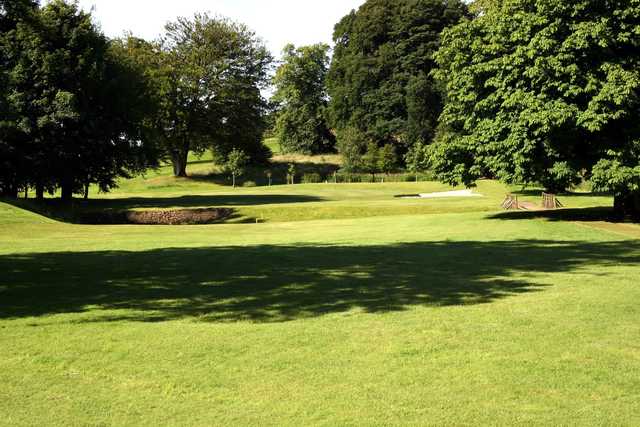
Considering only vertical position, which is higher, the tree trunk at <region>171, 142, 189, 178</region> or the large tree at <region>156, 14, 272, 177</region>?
the large tree at <region>156, 14, 272, 177</region>

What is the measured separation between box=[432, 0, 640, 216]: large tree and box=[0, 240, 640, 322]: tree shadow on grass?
602 centimetres

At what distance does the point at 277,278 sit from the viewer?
45.2ft

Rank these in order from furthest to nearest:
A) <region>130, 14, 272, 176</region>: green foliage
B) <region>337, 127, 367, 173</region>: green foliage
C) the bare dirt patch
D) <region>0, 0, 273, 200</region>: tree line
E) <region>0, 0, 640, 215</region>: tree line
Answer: <region>337, 127, 367, 173</region>: green foliage < <region>130, 14, 272, 176</region>: green foliage < <region>0, 0, 273, 200</region>: tree line < the bare dirt patch < <region>0, 0, 640, 215</region>: tree line

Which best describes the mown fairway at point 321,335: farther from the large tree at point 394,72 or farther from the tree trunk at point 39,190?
the large tree at point 394,72

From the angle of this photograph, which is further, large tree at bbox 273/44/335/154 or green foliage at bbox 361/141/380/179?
large tree at bbox 273/44/335/154

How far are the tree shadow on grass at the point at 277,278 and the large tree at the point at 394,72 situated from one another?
216ft

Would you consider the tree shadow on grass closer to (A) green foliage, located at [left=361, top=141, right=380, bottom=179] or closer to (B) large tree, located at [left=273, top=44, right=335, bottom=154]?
(A) green foliage, located at [left=361, top=141, right=380, bottom=179]

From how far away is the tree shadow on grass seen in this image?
426 inches

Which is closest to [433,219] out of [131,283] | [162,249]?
[162,249]

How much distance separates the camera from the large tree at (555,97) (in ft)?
77.5

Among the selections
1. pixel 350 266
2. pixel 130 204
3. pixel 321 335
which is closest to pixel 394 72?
pixel 130 204

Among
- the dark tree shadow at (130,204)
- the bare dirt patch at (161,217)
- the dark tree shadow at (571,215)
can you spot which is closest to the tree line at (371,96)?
the dark tree shadow at (571,215)

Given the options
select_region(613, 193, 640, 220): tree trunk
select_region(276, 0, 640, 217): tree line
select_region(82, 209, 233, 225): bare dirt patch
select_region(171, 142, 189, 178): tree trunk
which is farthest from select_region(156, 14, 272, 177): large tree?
select_region(613, 193, 640, 220): tree trunk

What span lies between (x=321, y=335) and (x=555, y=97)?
66.5ft
